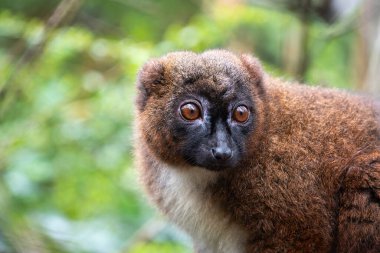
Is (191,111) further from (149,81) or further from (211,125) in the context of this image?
(149,81)

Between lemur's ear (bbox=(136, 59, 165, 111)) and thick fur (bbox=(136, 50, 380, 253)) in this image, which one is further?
lemur's ear (bbox=(136, 59, 165, 111))

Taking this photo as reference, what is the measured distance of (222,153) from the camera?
18.0 feet

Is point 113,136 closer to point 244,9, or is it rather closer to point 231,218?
point 244,9

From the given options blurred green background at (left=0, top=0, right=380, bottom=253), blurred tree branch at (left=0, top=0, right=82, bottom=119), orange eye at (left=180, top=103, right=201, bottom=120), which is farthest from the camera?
blurred green background at (left=0, top=0, right=380, bottom=253)

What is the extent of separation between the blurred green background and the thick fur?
3.99 ft

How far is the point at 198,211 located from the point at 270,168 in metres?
0.76

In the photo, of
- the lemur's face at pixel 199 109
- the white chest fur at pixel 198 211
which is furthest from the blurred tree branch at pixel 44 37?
the white chest fur at pixel 198 211

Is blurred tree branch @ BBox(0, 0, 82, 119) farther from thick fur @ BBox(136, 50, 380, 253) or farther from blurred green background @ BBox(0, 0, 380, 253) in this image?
thick fur @ BBox(136, 50, 380, 253)

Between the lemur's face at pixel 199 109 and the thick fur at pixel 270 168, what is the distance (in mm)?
11

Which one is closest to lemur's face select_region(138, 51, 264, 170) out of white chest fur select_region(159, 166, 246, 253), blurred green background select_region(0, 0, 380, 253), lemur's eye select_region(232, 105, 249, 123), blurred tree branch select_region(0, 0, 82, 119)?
lemur's eye select_region(232, 105, 249, 123)

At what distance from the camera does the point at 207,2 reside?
38.8 ft

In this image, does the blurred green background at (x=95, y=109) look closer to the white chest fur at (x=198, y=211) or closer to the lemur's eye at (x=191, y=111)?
the white chest fur at (x=198, y=211)

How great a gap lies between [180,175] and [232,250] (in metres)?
0.77

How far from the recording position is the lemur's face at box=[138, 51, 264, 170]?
5.69 m
